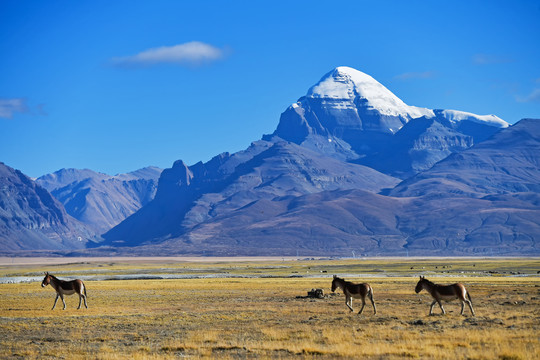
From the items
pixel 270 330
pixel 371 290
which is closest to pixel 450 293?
pixel 371 290

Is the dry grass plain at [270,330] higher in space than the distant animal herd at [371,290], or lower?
lower

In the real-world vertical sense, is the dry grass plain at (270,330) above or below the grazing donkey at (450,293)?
below

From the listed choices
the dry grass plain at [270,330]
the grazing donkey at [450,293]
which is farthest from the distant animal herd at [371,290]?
the dry grass plain at [270,330]

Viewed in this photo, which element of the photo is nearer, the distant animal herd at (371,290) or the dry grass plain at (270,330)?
the dry grass plain at (270,330)

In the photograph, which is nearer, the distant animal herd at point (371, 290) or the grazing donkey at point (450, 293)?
the grazing donkey at point (450, 293)

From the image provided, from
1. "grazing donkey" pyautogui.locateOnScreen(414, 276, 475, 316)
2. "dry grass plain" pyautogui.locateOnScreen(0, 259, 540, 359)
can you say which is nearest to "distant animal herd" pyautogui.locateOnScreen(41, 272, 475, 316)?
"grazing donkey" pyautogui.locateOnScreen(414, 276, 475, 316)

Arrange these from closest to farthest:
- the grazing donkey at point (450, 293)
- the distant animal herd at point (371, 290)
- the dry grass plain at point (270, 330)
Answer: the dry grass plain at point (270, 330)
the grazing donkey at point (450, 293)
the distant animal herd at point (371, 290)

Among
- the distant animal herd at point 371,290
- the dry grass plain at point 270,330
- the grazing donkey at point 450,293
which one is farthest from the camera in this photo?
the distant animal herd at point 371,290

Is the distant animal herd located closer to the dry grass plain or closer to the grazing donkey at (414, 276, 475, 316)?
the grazing donkey at (414, 276, 475, 316)

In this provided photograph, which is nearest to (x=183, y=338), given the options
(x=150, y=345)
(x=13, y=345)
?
(x=150, y=345)

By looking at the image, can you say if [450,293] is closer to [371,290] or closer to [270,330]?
[371,290]

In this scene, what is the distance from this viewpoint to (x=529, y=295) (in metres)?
54.1

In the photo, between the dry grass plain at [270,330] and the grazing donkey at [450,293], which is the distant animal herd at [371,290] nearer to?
the grazing donkey at [450,293]

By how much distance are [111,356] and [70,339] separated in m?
6.15
